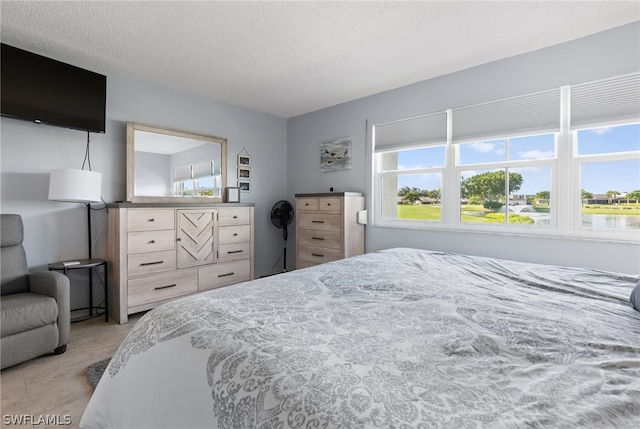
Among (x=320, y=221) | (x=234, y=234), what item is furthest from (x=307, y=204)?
(x=234, y=234)

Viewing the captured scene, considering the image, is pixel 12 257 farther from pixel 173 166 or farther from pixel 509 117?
pixel 509 117

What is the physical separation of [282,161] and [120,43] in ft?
8.82

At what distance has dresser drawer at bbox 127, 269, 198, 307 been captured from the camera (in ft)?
9.68

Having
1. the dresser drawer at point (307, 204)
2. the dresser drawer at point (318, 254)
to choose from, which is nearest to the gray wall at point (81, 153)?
the dresser drawer at point (307, 204)

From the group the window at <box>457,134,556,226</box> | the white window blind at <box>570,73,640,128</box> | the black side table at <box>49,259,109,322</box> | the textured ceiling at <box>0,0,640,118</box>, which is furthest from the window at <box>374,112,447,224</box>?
the black side table at <box>49,259,109,322</box>

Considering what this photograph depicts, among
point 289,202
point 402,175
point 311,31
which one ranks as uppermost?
point 311,31

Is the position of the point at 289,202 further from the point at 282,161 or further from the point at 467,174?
the point at 467,174

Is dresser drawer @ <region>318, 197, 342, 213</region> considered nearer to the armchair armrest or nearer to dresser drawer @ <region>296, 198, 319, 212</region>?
dresser drawer @ <region>296, 198, 319, 212</region>

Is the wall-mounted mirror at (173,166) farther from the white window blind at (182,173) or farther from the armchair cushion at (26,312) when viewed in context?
the armchair cushion at (26,312)

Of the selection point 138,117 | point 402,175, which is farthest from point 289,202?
point 138,117

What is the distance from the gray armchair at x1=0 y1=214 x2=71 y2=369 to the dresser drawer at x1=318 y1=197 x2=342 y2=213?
2.54 metres

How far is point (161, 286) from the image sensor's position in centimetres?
314

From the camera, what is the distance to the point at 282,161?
16.2 feet

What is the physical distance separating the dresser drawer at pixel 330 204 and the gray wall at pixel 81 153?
1332 millimetres
